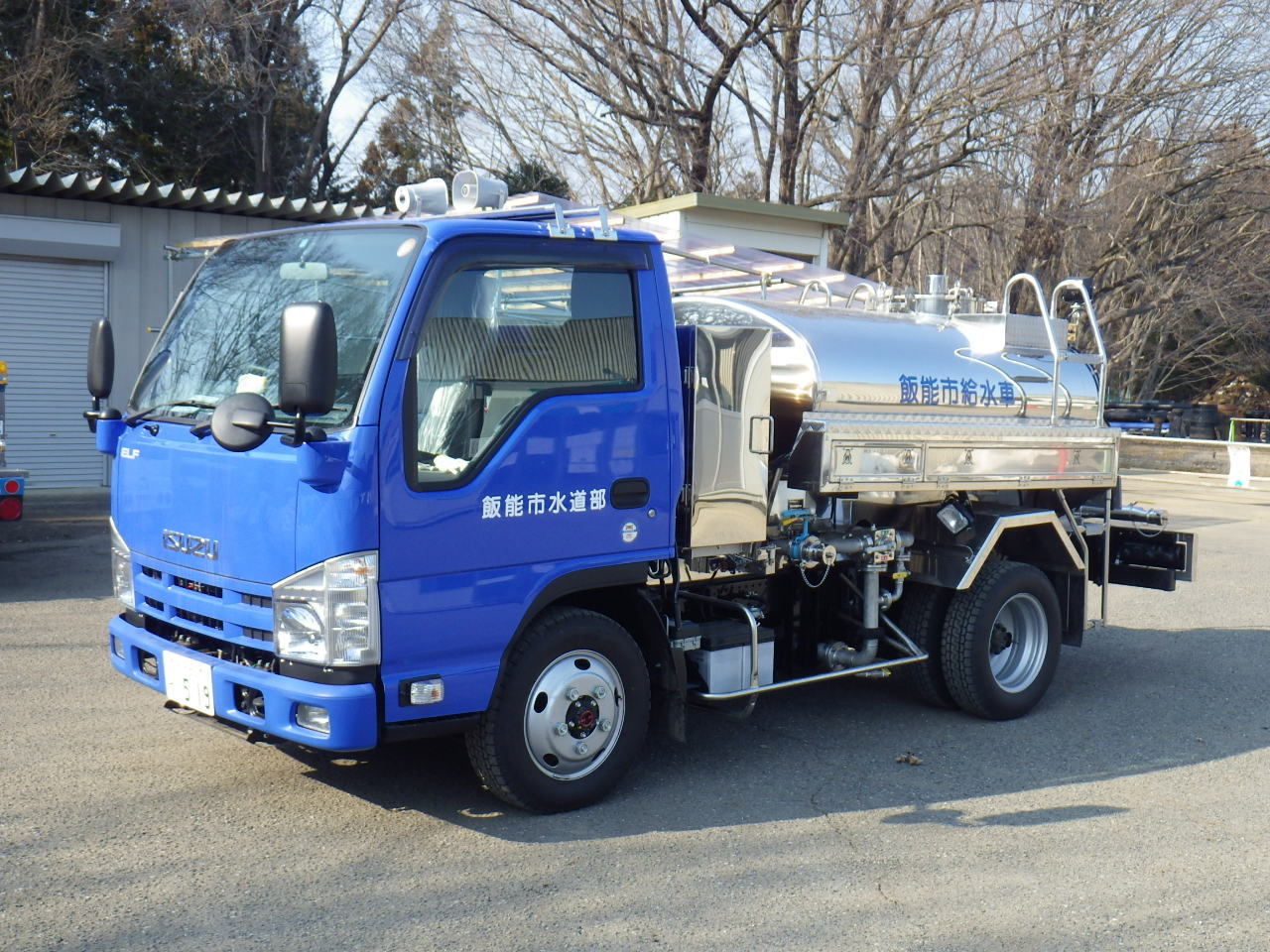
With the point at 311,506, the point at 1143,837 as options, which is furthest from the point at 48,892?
the point at 1143,837

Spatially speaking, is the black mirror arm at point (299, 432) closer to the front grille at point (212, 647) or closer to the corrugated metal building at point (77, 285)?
the front grille at point (212, 647)

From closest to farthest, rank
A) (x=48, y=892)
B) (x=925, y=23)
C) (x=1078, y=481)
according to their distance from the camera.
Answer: (x=48, y=892) < (x=1078, y=481) < (x=925, y=23)

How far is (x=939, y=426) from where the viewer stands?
6340 mm

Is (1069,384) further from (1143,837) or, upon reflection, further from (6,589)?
(6,589)

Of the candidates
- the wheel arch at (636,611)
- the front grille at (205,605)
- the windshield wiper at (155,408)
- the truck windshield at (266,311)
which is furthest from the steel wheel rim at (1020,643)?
the windshield wiper at (155,408)

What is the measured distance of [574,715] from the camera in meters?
5.09

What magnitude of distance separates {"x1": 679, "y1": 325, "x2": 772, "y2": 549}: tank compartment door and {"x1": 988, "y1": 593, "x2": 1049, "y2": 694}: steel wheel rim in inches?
85.0

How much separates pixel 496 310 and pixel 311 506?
1.07 m

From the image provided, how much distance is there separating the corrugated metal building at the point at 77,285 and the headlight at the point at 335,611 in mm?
11161

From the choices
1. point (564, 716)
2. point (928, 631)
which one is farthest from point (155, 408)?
point (928, 631)

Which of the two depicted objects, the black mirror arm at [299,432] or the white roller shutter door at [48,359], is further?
the white roller shutter door at [48,359]

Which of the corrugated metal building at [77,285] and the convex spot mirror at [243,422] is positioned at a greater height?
the corrugated metal building at [77,285]

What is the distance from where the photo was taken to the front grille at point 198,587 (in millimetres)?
4781

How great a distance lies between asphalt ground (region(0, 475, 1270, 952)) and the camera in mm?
4102
